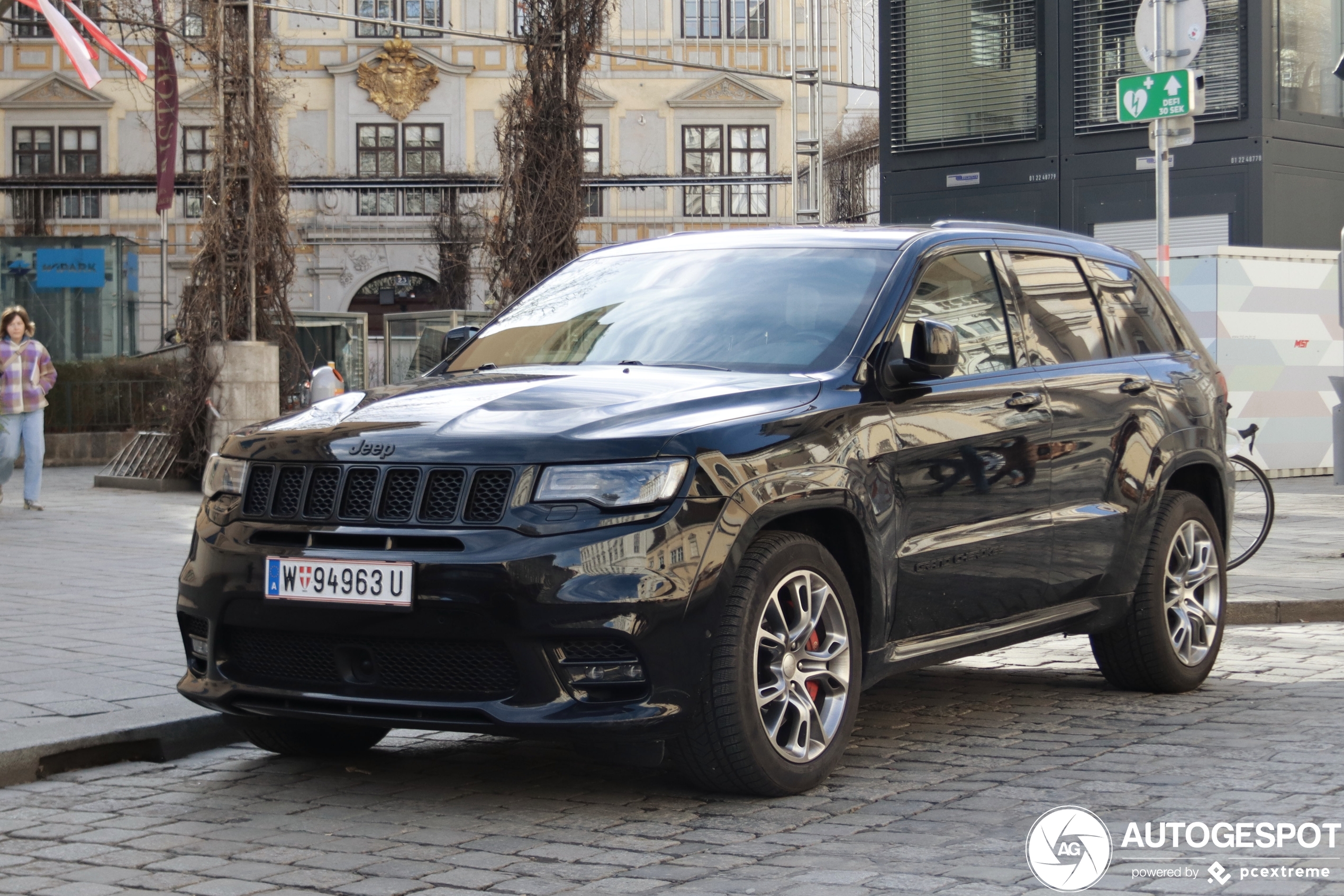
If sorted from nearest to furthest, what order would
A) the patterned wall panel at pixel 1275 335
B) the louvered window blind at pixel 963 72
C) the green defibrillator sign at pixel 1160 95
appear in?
1. the green defibrillator sign at pixel 1160 95
2. the patterned wall panel at pixel 1275 335
3. the louvered window blind at pixel 963 72

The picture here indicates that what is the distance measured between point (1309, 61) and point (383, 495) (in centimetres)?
1813

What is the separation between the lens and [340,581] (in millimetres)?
4879

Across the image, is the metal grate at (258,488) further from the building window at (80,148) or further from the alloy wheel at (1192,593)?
the building window at (80,148)

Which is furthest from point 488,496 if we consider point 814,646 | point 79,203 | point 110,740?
point 79,203

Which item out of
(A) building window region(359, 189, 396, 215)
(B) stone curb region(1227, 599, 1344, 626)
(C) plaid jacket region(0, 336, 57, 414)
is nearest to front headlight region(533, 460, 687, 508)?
(B) stone curb region(1227, 599, 1344, 626)

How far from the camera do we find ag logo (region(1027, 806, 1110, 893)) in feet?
14.1

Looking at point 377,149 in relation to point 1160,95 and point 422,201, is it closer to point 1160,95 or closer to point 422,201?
point 422,201

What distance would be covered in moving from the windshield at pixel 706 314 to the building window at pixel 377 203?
4026 cm

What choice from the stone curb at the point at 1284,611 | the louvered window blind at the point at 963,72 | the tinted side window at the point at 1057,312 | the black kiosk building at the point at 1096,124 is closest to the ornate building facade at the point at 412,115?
the louvered window blind at the point at 963,72

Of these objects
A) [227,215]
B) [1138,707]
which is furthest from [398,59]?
[1138,707]

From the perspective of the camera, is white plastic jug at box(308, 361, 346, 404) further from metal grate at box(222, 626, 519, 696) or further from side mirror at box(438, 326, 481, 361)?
metal grate at box(222, 626, 519, 696)

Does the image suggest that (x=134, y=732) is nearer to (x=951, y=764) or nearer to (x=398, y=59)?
(x=951, y=764)

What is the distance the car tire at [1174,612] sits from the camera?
6965mm

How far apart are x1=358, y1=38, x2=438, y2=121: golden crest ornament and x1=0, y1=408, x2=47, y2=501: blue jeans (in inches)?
1309
